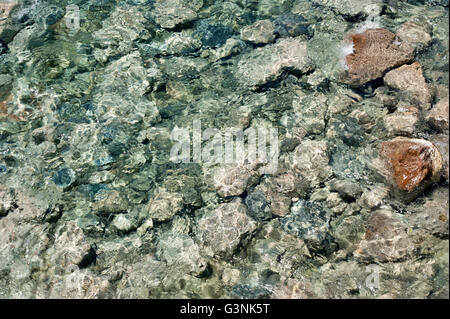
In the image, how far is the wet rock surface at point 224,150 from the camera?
440 centimetres

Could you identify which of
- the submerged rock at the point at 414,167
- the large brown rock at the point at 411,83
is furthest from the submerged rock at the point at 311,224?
the large brown rock at the point at 411,83

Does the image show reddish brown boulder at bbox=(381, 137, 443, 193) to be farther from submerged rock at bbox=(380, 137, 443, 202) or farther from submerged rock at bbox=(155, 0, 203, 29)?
submerged rock at bbox=(155, 0, 203, 29)

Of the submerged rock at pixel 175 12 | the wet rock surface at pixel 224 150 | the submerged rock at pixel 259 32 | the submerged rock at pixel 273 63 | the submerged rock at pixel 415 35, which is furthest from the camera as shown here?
the submerged rock at pixel 175 12

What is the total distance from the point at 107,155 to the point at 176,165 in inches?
38.9

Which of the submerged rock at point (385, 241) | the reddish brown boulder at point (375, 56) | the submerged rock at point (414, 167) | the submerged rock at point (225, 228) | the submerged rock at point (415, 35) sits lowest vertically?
the submerged rock at point (225, 228)

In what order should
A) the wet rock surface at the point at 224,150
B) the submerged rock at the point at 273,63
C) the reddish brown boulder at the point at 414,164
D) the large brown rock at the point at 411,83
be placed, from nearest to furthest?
1. the wet rock surface at the point at 224,150
2. the reddish brown boulder at the point at 414,164
3. the large brown rock at the point at 411,83
4. the submerged rock at the point at 273,63

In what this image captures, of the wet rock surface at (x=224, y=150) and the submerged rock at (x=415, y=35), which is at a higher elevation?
the submerged rock at (x=415, y=35)

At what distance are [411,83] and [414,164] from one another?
60.1 inches

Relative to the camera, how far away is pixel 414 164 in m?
4.57

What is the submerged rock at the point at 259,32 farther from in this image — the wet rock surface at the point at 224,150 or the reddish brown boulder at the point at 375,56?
the reddish brown boulder at the point at 375,56

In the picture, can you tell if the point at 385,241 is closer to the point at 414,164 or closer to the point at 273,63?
the point at 414,164

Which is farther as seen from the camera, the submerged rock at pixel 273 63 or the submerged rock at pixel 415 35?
the submerged rock at pixel 273 63

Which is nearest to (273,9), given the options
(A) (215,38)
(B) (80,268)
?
(A) (215,38)

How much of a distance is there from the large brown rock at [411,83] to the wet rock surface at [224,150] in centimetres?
3
